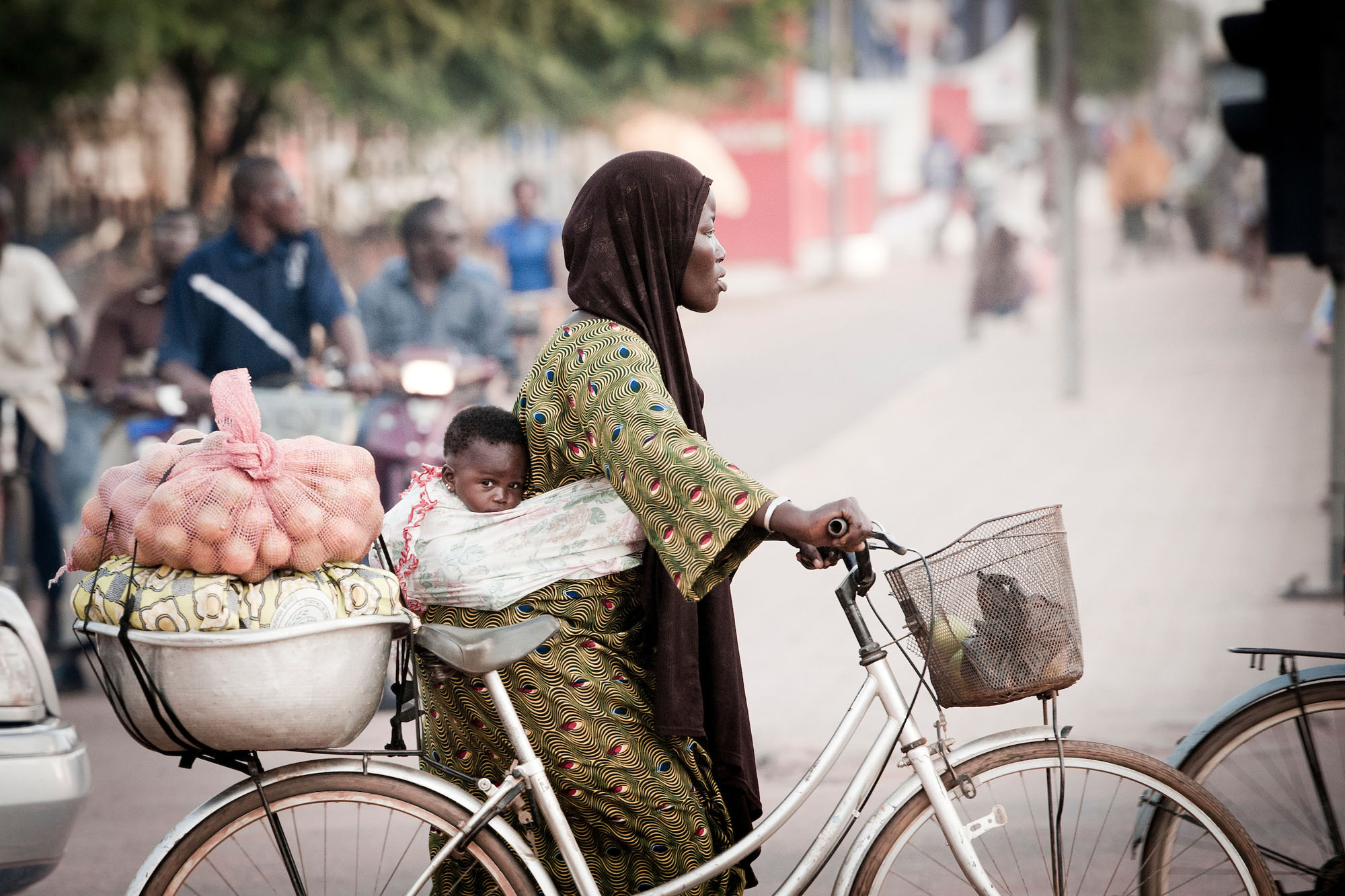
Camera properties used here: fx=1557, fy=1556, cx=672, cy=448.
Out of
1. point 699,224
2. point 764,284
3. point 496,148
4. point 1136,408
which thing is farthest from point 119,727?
point 764,284

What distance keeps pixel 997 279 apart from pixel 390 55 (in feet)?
26.0

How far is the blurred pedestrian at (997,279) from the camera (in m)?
19.0

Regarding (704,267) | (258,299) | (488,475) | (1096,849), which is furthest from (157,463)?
(258,299)

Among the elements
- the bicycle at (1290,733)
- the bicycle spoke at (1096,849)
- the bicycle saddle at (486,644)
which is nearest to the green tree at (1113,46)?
the bicycle spoke at (1096,849)

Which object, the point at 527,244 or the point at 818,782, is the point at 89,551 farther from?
the point at 527,244

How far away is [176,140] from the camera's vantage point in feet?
70.1

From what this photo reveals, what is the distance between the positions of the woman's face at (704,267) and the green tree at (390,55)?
1263 cm

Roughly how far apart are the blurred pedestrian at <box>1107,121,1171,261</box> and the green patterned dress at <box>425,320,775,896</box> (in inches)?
1085

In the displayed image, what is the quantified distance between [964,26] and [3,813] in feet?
113

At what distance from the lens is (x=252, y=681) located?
8.20 feet

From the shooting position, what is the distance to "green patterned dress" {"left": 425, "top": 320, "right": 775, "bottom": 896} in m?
2.75

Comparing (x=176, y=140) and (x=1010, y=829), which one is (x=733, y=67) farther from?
(x=1010, y=829)

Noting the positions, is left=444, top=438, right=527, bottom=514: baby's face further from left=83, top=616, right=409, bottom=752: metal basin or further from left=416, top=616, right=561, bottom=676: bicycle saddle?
left=83, top=616, right=409, bottom=752: metal basin

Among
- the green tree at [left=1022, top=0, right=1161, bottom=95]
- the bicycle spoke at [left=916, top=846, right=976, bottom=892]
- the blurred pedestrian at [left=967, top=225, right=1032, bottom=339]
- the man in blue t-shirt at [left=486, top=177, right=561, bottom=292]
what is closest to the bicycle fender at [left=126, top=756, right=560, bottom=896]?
the bicycle spoke at [left=916, top=846, right=976, bottom=892]
